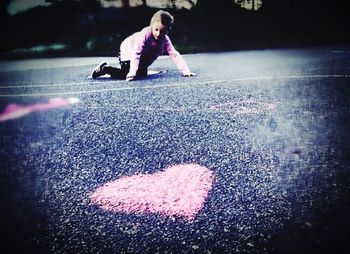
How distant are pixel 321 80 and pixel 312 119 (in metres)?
0.88

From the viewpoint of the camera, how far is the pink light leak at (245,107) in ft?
5.70

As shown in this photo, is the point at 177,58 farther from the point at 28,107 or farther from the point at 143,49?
the point at 28,107

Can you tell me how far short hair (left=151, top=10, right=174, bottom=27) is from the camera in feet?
5.70

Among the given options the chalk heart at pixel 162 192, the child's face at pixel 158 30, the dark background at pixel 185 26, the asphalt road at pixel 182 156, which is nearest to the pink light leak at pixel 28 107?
the asphalt road at pixel 182 156

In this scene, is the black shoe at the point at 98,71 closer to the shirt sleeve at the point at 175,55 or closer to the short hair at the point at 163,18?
the shirt sleeve at the point at 175,55

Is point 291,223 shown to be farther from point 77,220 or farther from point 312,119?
point 312,119

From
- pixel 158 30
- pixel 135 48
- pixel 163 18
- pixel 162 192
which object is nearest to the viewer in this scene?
pixel 162 192

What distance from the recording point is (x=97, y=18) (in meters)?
1.65

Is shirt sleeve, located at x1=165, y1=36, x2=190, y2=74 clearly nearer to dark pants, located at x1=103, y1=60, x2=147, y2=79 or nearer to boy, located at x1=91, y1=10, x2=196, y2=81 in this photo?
boy, located at x1=91, y1=10, x2=196, y2=81

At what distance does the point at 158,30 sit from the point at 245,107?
0.75m

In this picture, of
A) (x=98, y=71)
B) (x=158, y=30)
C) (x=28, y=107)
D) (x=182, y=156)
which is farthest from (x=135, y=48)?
(x=182, y=156)

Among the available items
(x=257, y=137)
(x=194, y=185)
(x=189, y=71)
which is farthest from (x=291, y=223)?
(x=189, y=71)

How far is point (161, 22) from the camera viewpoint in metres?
1.83

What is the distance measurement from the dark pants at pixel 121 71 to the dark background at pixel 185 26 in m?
0.36
